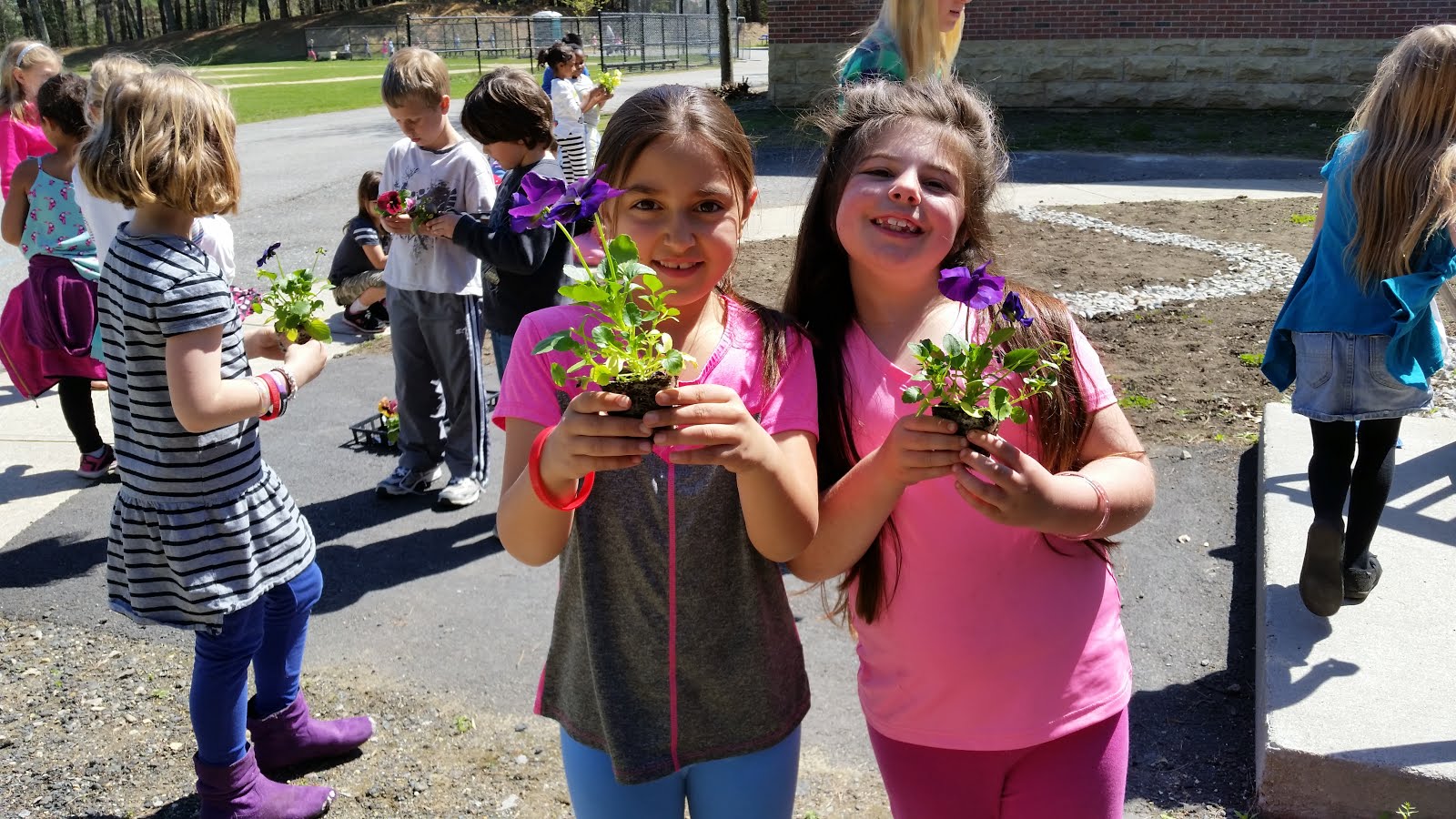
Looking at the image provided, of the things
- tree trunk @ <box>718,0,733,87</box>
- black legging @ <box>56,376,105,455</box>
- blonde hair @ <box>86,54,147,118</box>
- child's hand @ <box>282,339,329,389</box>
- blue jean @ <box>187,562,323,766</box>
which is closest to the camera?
blue jean @ <box>187,562,323,766</box>

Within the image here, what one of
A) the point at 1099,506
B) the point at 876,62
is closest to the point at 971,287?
the point at 1099,506

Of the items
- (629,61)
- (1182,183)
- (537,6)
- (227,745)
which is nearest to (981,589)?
(227,745)

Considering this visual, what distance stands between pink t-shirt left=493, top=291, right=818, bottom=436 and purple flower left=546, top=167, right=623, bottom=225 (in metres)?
0.25

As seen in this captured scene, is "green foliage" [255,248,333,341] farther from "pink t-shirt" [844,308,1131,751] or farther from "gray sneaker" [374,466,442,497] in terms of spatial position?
"gray sneaker" [374,466,442,497]

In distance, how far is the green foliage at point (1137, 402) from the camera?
6.07 meters

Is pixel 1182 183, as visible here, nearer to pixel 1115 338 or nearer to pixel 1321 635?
pixel 1115 338

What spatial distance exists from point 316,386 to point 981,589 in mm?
5829

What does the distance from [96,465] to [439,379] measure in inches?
73.3

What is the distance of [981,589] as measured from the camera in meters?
1.90

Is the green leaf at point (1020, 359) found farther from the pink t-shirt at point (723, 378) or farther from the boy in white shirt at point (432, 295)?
the boy in white shirt at point (432, 295)

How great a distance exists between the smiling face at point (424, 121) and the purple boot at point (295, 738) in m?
2.48

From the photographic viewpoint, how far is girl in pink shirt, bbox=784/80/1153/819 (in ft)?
6.13

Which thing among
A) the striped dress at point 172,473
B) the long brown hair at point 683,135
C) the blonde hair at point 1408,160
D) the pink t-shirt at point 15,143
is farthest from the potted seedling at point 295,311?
the pink t-shirt at point 15,143

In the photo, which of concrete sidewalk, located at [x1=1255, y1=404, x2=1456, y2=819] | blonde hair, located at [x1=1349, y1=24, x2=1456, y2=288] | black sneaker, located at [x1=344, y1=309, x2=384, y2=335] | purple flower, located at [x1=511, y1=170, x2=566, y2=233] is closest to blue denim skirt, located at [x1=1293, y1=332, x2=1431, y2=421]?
blonde hair, located at [x1=1349, y1=24, x2=1456, y2=288]
